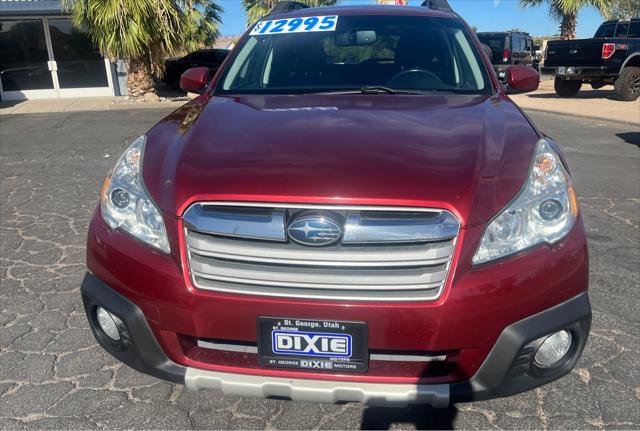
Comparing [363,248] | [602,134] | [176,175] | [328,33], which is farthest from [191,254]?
[602,134]

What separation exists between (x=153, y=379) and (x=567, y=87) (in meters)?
16.2

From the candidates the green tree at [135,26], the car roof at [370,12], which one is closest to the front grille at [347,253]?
the car roof at [370,12]

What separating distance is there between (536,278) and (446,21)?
7.41 ft

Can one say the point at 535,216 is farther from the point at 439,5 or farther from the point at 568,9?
the point at 568,9

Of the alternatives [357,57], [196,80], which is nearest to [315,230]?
[357,57]

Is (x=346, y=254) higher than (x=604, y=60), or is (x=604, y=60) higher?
(x=346, y=254)

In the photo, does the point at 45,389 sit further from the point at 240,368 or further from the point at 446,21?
the point at 446,21

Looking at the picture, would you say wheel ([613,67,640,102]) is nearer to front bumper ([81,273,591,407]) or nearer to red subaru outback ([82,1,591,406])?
red subaru outback ([82,1,591,406])

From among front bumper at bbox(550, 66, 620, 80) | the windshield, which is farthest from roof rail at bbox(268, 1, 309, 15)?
front bumper at bbox(550, 66, 620, 80)

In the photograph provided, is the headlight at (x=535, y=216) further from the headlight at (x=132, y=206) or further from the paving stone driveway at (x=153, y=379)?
the headlight at (x=132, y=206)

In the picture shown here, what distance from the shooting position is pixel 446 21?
3545mm

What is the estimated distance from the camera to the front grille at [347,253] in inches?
70.3

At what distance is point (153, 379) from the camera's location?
103 inches

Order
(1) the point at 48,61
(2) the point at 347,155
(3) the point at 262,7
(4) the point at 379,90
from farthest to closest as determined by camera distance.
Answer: (3) the point at 262,7, (1) the point at 48,61, (4) the point at 379,90, (2) the point at 347,155
